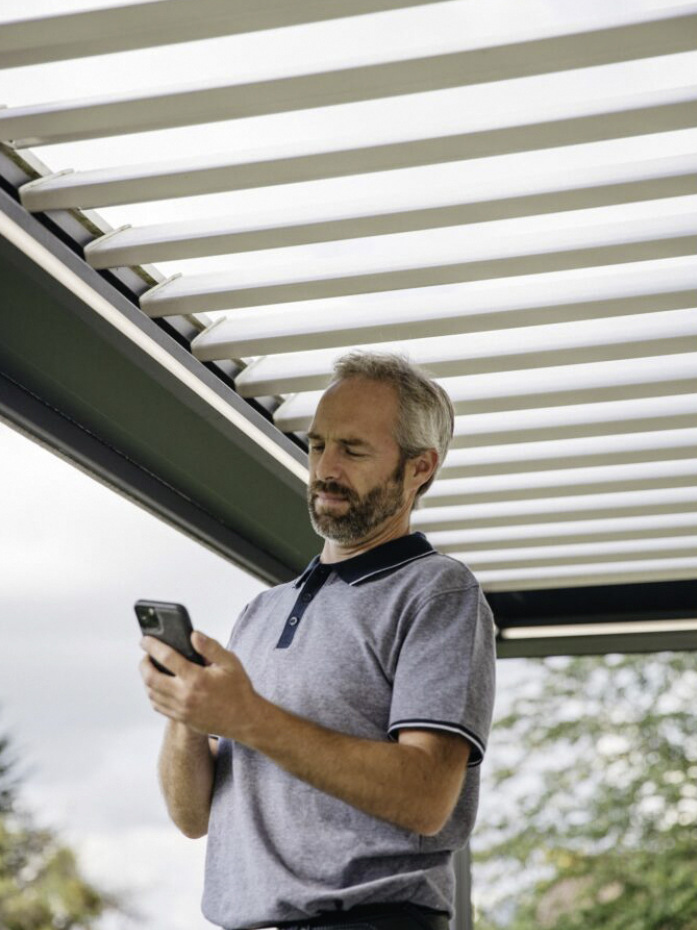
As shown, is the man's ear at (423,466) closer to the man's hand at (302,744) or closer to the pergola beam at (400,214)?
the man's hand at (302,744)

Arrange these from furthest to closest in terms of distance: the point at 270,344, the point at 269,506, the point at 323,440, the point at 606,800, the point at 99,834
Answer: the point at 606,800, the point at 269,506, the point at 99,834, the point at 270,344, the point at 323,440

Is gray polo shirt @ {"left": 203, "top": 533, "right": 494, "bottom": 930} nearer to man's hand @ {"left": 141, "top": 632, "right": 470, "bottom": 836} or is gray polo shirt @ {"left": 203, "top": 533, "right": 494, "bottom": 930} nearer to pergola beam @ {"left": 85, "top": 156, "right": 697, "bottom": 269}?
man's hand @ {"left": 141, "top": 632, "right": 470, "bottom": 836}

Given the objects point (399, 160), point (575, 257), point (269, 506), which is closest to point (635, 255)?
point (575, 257)

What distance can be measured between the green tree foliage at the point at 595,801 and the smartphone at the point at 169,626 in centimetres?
709

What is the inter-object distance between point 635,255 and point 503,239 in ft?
1.25

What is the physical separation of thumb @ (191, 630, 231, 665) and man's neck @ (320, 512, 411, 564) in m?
0.49

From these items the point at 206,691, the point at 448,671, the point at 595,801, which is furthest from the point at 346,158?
the point at 595,801

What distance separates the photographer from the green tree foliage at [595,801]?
849 centimetres

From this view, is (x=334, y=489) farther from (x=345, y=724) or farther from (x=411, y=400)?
(x=345, y=724)

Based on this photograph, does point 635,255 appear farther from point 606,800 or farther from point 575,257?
point 606,800

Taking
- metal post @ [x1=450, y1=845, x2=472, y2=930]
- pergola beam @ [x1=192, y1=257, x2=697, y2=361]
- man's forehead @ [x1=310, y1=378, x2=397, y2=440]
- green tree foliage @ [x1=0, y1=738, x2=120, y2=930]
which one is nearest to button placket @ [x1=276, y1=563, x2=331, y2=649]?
man's forehead @ [x1=310, y1=378, x2=397, y2=440]

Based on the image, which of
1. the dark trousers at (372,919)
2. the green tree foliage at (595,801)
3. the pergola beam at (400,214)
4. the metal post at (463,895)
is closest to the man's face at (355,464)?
the dark trousers at (372,919)

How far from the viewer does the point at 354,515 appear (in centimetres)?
238

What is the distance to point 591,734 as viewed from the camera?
890 centimetres
